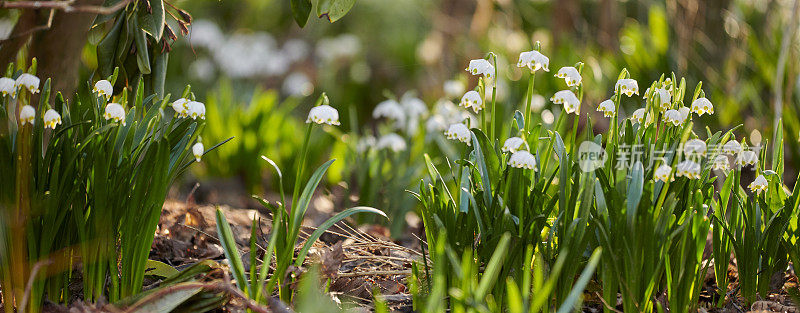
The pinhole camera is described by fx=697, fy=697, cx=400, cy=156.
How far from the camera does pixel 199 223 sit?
2309 millimetres

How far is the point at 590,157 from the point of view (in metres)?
1.56

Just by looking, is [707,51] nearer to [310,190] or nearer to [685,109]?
[685,109]

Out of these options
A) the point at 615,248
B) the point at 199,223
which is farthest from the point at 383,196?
the point at 615,248

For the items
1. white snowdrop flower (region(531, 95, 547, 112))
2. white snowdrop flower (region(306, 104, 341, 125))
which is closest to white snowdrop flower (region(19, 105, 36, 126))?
white snowdrop flower (region(306, 104, 341, 125))

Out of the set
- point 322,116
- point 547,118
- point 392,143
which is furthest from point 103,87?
point 547,118

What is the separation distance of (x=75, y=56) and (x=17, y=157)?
56cm

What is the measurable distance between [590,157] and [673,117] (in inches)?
9.3

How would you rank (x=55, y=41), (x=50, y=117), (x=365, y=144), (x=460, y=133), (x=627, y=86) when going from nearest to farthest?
(x=50, y=117) → (x=627, y=86) → (x=460, y=133) → (x=55, y=41) → (x=365, y=144)

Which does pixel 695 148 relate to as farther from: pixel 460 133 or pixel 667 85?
pixel 460 133

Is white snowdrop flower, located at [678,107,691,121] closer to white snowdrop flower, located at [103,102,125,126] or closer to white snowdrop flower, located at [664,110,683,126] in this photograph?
white snowdrop flower, located at [664,110,683,126]

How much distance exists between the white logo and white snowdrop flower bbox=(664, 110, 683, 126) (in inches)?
6.5

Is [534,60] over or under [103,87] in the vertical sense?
over

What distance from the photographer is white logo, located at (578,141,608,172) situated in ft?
→ 5.03

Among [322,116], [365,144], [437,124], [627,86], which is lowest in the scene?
[365,144]
